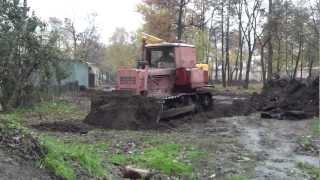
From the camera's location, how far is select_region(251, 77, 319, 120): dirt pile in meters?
22.0

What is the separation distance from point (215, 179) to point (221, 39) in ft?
177

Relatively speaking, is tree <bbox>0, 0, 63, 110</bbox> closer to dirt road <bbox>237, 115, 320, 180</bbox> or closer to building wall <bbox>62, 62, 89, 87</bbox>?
dirt road <bbox>237, 115, 320, 180</bbox>

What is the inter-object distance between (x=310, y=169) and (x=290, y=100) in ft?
46.6

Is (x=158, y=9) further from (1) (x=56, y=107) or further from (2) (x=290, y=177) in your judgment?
(2) (x=290, y=177)

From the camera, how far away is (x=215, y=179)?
9.79 metres

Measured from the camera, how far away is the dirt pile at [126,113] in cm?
1762

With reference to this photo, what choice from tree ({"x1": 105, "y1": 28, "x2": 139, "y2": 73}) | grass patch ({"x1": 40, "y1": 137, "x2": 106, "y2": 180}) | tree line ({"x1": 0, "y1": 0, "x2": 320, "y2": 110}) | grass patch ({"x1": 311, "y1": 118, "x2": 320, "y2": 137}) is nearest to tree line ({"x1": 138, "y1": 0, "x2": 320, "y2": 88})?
tree line ({"x1": 0, "y1": 0, "x2": 320, "y2": 110})

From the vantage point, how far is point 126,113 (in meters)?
18.0

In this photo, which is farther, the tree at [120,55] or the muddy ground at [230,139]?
the tree at [120,55]

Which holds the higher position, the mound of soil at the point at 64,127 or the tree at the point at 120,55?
the tree at the point at 120,55

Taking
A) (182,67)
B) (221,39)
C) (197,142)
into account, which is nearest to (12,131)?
(197,142)

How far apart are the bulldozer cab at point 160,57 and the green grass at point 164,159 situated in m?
9.92

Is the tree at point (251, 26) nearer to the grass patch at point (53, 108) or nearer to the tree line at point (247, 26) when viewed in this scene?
the tree line at point (247, 26)

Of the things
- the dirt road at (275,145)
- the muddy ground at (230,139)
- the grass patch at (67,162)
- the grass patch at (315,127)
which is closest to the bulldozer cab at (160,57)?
the muddy ground at (230,139)
